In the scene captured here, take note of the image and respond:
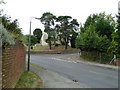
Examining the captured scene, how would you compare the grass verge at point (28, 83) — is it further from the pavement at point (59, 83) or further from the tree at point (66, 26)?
the tree at point (66, 26)

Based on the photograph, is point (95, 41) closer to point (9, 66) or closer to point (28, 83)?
point (28, 83)

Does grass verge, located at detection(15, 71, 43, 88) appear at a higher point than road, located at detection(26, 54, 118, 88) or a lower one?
higher

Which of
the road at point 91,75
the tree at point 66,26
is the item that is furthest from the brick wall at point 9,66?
the tree at point 66,26

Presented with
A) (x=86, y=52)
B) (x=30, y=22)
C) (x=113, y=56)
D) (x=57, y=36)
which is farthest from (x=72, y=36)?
(x=30, y=22)

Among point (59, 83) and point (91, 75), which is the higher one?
point (59, 83)

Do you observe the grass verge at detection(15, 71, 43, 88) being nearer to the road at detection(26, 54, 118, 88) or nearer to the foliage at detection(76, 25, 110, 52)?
the road at detection(26, 54, 118, 88)

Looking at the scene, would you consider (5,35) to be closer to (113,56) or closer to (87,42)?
(113,56)

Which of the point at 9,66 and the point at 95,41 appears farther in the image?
the point at 95,41

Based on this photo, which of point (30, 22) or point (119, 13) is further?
point (119, 13)

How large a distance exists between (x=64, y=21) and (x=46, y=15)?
19.0 ft

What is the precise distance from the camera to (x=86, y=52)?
3412 cm

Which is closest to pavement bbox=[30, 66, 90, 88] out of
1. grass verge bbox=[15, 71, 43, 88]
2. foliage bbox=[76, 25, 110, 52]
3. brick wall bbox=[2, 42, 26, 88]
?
grass verge bbox=[15, 71, 43, 88]

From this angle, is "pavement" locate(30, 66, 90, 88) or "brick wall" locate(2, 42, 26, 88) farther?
"pavement" locate(30, 66, 90, 88)

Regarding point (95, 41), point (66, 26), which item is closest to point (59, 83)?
point (95, 41)
